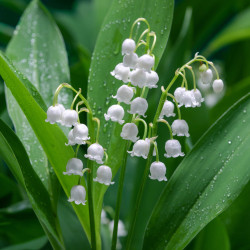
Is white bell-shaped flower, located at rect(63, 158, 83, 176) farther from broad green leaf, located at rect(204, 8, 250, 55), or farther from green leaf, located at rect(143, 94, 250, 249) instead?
broad green leaf, located at rect(204, 8, 250, 55)

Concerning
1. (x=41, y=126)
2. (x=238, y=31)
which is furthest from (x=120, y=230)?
(x=238, y=31)

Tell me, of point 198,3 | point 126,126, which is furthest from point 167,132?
point 198,3

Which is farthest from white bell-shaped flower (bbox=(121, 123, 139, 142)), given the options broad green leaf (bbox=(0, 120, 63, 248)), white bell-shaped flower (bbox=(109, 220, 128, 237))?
white bell-shaped flower (bbox=(109, 220, 128, 237))

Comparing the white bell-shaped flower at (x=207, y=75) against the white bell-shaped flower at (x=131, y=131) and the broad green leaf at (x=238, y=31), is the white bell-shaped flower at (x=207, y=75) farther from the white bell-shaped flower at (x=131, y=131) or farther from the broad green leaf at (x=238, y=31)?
the broad green leaf at (x=238, y=31)

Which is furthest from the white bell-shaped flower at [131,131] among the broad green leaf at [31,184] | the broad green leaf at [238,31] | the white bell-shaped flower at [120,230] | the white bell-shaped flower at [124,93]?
the broad green leaf at [238,31]

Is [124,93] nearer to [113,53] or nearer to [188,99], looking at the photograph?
[188,99]

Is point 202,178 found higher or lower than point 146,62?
lower
